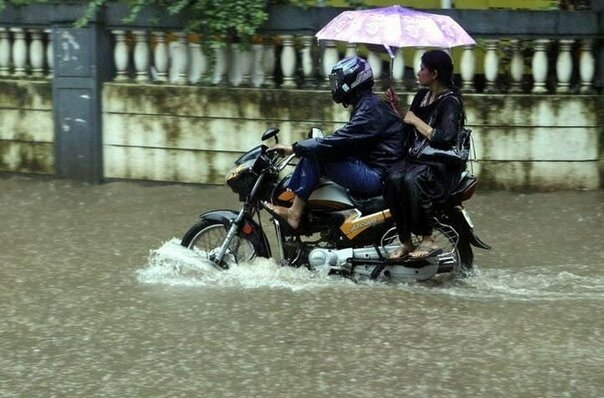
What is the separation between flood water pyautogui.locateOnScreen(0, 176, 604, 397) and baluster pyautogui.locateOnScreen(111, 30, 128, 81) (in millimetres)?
2110

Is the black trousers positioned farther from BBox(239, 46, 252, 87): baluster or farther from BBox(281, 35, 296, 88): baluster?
BBox(239, 46, 252, 87): baluster

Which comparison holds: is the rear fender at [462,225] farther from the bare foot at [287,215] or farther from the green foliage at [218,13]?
the green foliage at [218,13]

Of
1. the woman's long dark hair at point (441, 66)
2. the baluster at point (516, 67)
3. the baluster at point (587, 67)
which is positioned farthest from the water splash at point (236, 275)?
the baluster at point (587, 67)

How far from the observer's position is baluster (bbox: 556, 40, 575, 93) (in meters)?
9.16

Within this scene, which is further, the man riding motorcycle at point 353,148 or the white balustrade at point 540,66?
the white balustrade at point 540,66

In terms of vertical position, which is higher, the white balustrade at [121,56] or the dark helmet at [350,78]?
the white balustrade at [121,56]

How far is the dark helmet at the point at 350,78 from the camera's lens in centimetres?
653

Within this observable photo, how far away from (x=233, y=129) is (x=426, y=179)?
3585mm

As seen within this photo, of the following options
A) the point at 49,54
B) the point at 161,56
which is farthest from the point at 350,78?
the point at 49,54

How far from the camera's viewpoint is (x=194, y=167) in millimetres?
9719

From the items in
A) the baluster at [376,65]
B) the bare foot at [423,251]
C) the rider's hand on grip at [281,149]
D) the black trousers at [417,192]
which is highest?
the baluster at [376,65]

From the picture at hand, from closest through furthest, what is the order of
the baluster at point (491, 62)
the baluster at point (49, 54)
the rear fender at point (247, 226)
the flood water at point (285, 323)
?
1. the flood water at point (285, 323)
2. the rear fender at point (247, 226)
3. the baluster at point (491, 62)
4. the baluster at point (49, 54)

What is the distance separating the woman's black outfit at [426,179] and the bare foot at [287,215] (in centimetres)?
62

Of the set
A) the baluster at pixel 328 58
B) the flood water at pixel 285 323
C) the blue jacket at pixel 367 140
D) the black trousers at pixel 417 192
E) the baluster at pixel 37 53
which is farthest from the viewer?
the baluster at pixel 37 53
